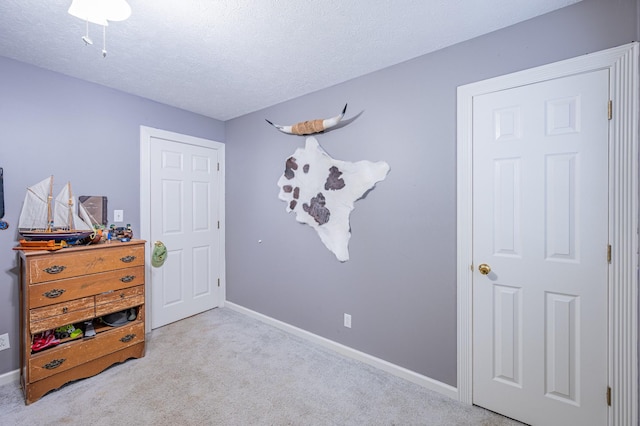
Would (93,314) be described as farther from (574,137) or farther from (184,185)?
(574,137)

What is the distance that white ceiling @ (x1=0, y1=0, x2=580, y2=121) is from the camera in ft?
4.95

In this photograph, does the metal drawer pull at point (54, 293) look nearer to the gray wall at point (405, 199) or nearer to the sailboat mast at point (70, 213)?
the sailboat mast at point (70, 213)

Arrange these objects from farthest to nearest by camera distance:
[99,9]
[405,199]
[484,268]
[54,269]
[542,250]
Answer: [405,199] → [54,269] → [484,268] → [542,250] → [99,9]

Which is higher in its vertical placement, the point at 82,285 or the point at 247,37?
the point at 247,37

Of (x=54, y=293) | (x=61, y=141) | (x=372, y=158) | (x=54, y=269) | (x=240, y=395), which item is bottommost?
(x=240, y=395)

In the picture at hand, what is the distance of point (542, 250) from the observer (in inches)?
62.9

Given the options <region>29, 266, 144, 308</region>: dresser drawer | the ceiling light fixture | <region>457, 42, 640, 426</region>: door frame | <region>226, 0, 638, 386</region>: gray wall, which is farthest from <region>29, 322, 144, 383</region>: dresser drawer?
<region>457, 42, 640, 426</region>: door frame

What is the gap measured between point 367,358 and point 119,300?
6.79 feet

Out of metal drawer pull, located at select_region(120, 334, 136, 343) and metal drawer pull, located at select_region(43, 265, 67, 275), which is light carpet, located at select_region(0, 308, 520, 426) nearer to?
metal drawer pull, located at select_region(120, 334, 136, 343)

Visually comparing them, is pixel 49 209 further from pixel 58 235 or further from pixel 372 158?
pixel 372 158

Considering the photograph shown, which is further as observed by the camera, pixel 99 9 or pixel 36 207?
pixel 36 207

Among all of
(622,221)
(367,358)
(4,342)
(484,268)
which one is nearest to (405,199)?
(484,268)

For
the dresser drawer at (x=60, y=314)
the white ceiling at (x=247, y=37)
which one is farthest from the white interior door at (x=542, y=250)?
the dresser drawer at (x=60, y=314)

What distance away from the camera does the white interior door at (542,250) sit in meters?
1.45
